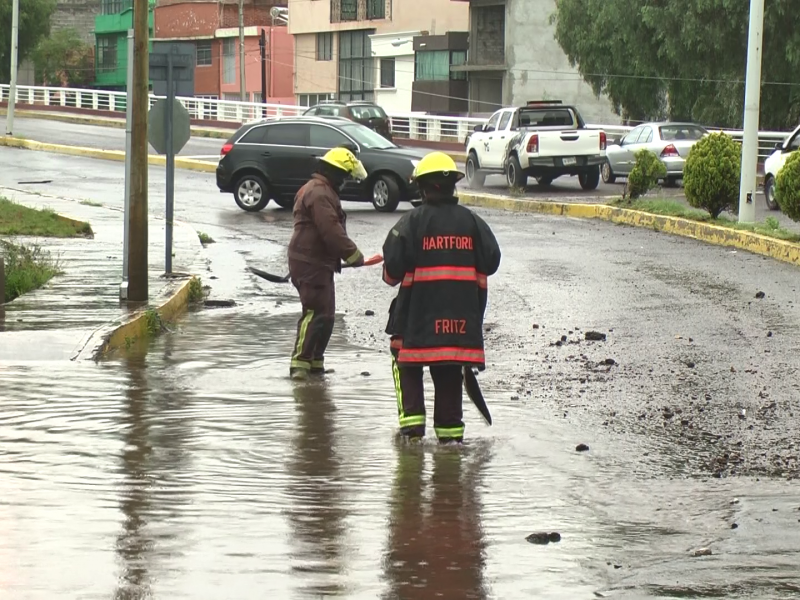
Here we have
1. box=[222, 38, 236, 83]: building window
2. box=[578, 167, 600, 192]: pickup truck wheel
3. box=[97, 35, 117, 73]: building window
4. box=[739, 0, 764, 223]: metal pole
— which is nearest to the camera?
box=[739, 0, 764, 223]: metal pole

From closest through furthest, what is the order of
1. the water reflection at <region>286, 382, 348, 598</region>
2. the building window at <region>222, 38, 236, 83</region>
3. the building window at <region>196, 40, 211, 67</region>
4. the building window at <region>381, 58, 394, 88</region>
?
1. the water reflection at <region>286, 382, 348, 598</region>
2. the building window at <region>381, 58, 394, 88</region>
3. the building window at <region>222, 38, 236, 83</region>
4. the building window at <region>196, 40, 211, 67</region>

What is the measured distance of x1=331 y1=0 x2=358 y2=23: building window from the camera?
74.6m

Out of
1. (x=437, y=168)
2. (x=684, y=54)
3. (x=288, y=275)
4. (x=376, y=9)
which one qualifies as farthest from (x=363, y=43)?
(x=437, y=168)

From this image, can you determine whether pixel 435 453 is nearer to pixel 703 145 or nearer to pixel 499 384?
pixel 499 384

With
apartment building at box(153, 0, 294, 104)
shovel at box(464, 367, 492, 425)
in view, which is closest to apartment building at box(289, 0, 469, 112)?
apartment building at box(153, 0, 294, 104)

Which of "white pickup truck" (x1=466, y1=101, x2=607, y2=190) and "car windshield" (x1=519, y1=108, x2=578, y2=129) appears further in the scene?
"car windshield" (x1=519, y1=108, x2=578, y2=129)

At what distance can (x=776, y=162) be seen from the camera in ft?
83.4

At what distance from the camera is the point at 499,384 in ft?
34.5

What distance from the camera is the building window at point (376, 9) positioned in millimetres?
72500

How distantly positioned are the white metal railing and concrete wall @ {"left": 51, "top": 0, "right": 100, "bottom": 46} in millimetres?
27220

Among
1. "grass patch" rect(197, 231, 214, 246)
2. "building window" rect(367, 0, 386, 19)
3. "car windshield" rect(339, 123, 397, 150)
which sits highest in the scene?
"building window" rect(367, 0, 386, 19)

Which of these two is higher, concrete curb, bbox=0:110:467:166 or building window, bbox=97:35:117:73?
building window, bbox=97:35:117:73

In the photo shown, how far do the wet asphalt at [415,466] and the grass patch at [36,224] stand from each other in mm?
7441

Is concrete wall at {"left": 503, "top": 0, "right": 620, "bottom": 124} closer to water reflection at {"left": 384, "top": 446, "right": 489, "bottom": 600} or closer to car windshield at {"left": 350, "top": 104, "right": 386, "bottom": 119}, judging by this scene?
car windshield at {"left": 350, "top": 104, "right": 386, "bottom": 119}
